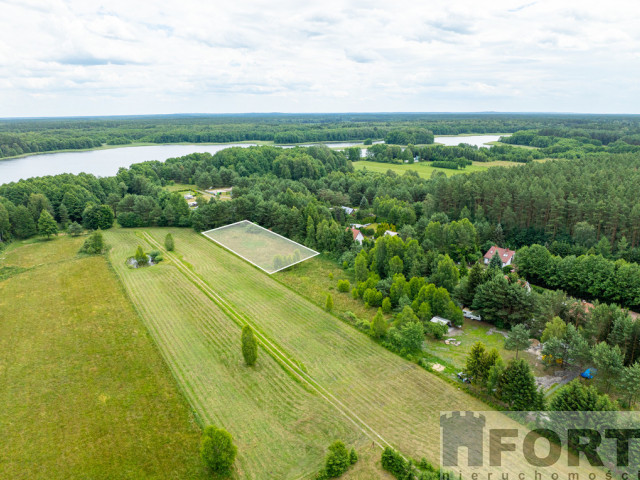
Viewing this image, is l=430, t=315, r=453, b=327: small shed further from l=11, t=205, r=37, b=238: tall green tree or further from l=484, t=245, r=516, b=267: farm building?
l=11, t=205, r=37, b=238: tall green tree

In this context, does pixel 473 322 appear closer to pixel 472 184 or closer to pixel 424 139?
pixel 472 184

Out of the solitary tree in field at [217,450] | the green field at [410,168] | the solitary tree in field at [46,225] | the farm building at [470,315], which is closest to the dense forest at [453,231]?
the solitary tree in field at [46,225]

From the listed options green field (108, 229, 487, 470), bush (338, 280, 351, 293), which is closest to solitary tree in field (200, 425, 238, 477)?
green field (108, 229, 487, 470)

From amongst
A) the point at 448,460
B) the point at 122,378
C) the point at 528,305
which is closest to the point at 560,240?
the point at 528,305

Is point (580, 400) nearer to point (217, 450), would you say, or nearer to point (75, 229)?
point (217, 450)

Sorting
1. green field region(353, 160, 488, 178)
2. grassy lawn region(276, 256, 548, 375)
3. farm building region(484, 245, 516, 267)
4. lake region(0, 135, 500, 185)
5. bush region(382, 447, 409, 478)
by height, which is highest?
lake region(0, 135, 500, 185)
